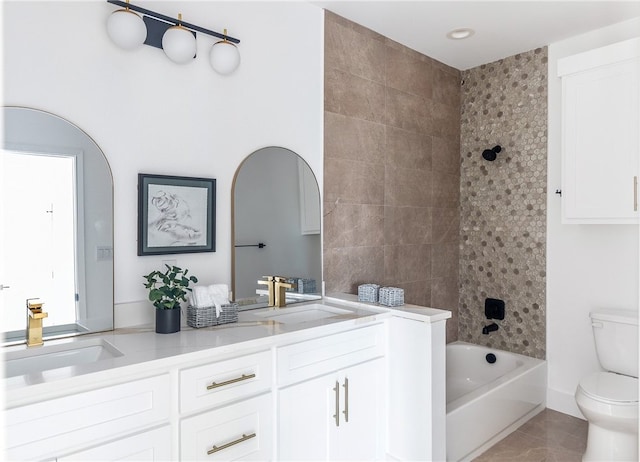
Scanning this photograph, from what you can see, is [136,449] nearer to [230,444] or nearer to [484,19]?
[230,444]

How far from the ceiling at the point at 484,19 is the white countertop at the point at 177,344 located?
1.75 metres

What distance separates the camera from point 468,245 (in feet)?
11.9

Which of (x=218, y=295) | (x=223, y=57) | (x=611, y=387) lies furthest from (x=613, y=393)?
(x=223, y=57)

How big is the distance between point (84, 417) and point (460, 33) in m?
2.96

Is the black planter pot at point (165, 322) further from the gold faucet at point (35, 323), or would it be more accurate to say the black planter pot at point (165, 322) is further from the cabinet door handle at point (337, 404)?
the cabinet door handle at point (337, 404)

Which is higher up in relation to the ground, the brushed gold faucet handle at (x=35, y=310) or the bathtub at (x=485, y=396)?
the brushed gold faucet handle at (x=35, y=310)

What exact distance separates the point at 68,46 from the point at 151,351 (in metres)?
1.25

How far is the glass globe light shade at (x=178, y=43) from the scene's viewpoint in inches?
77.6

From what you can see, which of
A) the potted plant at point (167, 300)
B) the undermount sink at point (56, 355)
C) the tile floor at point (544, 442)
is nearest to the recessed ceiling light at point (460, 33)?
the potted plant at point (167, 300)

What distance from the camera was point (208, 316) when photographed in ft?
6.39

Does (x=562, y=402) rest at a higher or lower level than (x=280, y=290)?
lower

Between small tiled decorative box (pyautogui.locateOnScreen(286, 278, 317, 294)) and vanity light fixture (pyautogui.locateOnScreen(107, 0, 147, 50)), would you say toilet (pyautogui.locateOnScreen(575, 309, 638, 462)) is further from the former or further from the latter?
vanity light fixture (pyautogui.locateOnScreen(107, 0, 147, 50))

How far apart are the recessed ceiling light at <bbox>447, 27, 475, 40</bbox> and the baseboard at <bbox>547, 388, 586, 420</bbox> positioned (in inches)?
99.8

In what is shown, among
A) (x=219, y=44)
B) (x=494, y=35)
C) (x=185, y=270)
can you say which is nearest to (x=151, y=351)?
(x=185, y=270)
